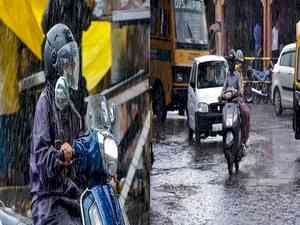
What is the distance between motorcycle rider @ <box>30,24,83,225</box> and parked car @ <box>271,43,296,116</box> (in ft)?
53.8

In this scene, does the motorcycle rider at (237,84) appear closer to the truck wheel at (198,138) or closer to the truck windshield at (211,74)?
the truck wheel at (198,138)

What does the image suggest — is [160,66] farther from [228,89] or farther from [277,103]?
[228,89]

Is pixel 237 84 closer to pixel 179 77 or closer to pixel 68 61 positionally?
pixel 179 77

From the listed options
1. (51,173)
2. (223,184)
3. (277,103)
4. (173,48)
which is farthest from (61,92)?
(277,103)

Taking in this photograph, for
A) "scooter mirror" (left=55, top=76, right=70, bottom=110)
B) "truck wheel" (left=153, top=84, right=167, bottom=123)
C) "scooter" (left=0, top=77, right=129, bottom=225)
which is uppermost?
"scooter mirror" (left=55, top=76, right=70, bottom=110)

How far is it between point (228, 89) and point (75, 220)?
314 inches

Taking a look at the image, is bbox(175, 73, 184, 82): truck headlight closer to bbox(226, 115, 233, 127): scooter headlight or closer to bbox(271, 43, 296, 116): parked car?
bbox(271, 43, 296, 116): parked car

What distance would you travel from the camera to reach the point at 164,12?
2031 centimetres

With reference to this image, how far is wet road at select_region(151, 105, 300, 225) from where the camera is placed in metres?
9.40

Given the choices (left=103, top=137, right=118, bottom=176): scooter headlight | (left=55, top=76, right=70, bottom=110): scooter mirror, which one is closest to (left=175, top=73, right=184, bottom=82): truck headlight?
(left=55, top=76, right=70, bottom=110): scooter mirror

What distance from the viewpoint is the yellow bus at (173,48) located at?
20000 millimetres

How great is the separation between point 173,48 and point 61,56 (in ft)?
51.1

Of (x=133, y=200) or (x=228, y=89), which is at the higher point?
(x=228, y=89)

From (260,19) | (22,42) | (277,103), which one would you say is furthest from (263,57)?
(22,42)
